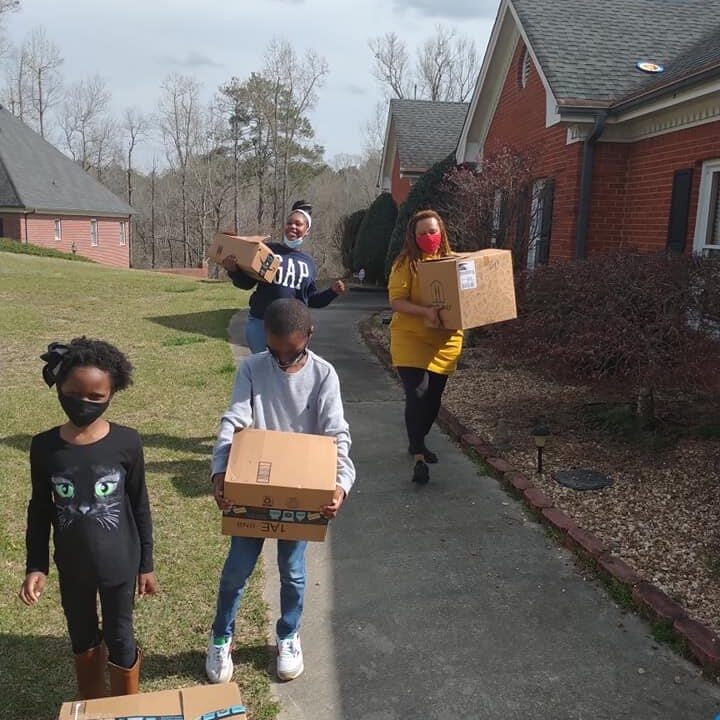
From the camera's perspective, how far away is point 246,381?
9.29ft

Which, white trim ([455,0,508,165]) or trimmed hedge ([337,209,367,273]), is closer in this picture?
white trim ([455,0,508,165])

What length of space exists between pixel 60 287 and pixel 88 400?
16.7m

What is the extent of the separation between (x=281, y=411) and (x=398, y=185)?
21422mm

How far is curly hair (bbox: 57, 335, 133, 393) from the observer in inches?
92.5

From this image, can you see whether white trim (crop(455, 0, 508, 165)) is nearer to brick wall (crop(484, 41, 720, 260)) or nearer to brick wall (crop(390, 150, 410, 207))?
brick wall (crop(484, 41, 720, 260))

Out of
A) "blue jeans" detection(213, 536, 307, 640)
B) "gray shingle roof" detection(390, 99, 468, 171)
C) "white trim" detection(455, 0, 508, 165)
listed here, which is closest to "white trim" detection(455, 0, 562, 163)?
"white trim" detection(455, 0, 508, 165)

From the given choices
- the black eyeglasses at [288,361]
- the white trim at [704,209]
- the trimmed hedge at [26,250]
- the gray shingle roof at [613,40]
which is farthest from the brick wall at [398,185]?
the black eyeglasses at [288,361]

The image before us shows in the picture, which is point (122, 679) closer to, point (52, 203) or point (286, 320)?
point (286, 320)

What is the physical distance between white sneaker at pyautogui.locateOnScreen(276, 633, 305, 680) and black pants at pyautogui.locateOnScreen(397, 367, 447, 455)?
233 centimetres

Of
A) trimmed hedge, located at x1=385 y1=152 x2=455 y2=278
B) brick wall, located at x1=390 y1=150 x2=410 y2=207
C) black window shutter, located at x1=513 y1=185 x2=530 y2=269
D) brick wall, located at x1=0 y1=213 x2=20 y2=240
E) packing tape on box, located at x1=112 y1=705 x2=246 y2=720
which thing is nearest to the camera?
packing tape on box, located at x1=112 y1=705 x2=246 y2=720

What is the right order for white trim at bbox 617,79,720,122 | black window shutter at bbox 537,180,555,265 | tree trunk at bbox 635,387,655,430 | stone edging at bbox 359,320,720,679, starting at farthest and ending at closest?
black window shutter at bbox 537,180,555,265 < white trim at bbox 617,79,720,122 < tree trunk at bbox 635,387,655,430 < stone edging at bbox 359,320,720,679

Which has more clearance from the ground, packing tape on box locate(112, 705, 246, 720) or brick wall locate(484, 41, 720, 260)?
brick wall locate(484, 41, 720, 260)

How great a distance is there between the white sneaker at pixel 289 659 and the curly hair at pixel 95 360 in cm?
128

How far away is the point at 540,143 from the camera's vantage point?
10.6 metres
